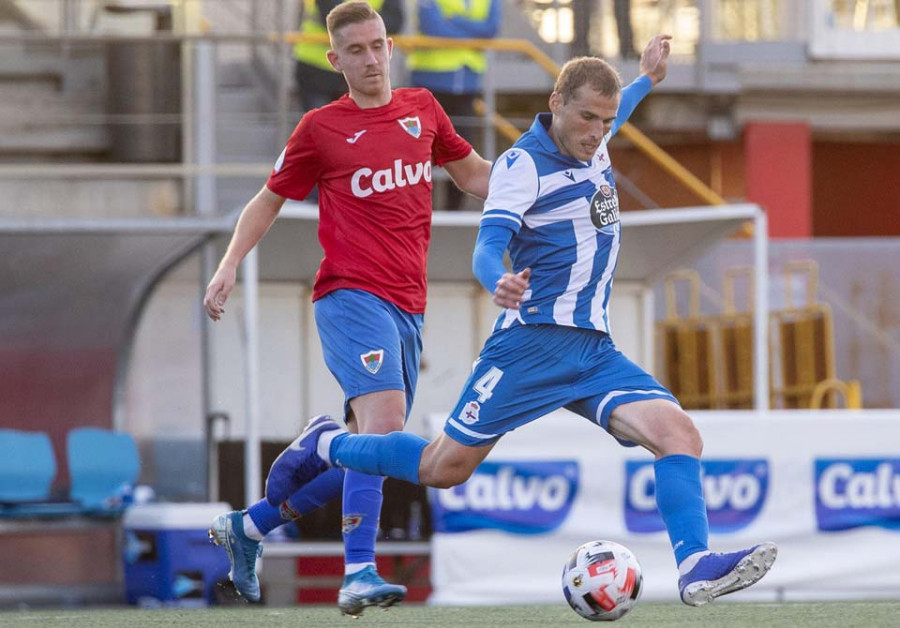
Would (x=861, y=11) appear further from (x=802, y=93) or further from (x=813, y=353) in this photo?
(x=813, y=353)

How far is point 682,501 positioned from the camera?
5.77 metres

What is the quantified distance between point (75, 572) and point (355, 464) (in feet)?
25.1

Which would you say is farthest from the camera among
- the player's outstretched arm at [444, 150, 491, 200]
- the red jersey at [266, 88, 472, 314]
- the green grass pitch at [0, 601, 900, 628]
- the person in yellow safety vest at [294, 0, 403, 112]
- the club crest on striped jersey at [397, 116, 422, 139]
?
the person in yellow safety vest at [294, 0, 403, 112]

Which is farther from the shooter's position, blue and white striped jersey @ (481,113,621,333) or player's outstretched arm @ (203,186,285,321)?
player's outstretched arm @ (203,186,285,321)

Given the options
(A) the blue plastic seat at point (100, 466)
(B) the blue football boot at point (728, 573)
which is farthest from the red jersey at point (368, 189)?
(A) the blue plastic seat at point (100, 466)

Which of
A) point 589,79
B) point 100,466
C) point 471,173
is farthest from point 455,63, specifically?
point 589,79

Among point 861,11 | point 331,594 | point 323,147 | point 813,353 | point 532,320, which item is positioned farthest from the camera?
point 861,11

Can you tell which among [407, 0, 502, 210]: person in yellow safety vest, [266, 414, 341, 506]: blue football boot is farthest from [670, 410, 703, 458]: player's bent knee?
[407, 0, 502, 210]: person in yellow safety vest

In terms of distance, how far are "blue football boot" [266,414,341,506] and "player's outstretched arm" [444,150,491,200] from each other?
1.05m

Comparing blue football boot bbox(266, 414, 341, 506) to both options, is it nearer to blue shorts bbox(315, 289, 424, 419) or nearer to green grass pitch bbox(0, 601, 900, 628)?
blue shorts bbox(315, 289, 424, 419)

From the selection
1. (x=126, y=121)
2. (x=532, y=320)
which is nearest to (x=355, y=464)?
(x=532, y=320)

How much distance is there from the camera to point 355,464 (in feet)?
20.3

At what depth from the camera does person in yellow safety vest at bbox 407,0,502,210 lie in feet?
39.9

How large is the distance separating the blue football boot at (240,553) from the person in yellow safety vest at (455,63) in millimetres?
5625
